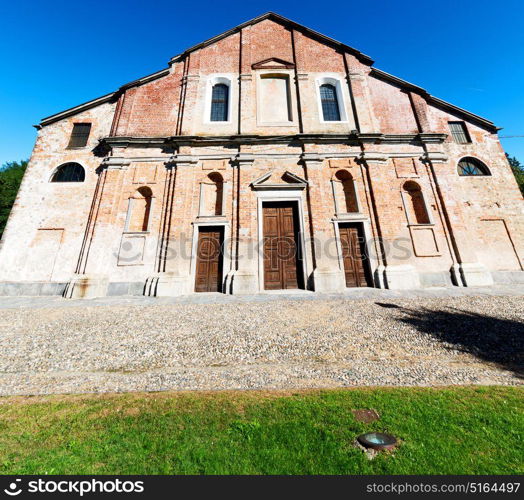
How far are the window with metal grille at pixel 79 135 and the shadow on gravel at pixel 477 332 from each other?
17.1m

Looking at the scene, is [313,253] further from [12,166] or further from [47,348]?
[12,166]

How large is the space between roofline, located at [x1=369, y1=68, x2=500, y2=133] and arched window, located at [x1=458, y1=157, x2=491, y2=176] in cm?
240

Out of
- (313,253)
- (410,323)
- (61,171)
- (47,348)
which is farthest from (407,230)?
(61,171)

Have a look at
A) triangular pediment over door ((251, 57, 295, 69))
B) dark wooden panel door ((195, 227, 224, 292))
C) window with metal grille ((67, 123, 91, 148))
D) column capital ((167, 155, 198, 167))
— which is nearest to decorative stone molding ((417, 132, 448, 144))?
triangular pediment over door ((251, 57, 295, 69))

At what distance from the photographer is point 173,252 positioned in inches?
408

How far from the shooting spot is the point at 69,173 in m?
12.3

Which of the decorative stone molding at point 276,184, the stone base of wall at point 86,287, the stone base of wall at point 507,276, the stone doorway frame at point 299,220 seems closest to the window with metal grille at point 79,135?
the stone base of wall at point 86,287

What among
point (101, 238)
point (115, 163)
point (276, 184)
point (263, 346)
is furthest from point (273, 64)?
point (263, 346)

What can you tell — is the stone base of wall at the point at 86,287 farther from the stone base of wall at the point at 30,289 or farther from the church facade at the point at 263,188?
the stone base of wall at the point at 30,289

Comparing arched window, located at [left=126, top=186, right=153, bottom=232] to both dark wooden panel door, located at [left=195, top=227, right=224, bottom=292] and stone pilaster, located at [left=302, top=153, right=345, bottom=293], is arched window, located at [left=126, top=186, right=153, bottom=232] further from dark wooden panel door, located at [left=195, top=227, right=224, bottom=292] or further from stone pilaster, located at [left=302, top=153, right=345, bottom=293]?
stone pilaster, located at [left=302, top=153, right=345, bottom=293]

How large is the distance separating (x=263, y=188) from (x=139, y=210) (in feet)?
20.3

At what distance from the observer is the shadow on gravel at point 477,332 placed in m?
4.26

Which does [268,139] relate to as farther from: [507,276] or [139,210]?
[507,276]

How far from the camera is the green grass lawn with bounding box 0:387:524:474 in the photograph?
196 centimetres
